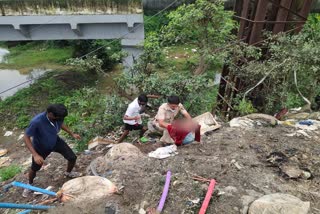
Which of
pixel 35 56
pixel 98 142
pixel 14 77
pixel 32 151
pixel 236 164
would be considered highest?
pixel 32 151

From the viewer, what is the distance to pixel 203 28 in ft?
19.4

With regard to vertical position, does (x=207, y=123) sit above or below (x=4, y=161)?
above

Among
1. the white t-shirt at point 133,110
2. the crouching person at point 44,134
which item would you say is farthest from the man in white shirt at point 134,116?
the crouching person at point 44,134

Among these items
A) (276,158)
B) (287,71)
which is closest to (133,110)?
(276,158)

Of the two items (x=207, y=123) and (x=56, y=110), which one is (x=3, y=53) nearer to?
(x=207, y=123)

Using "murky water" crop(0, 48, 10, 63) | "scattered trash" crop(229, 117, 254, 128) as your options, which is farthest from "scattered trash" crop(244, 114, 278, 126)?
"murky water" crop(0, 48, 10, 63)

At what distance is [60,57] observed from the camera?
14414 mm

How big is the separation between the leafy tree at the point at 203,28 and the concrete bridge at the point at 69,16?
2229 millimetres

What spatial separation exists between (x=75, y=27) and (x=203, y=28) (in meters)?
4.48

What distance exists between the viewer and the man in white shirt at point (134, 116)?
488 centimetres

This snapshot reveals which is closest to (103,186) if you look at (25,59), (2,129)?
(2,129)

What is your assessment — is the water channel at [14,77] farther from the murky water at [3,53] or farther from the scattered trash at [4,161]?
the scattered trash at [4,161]

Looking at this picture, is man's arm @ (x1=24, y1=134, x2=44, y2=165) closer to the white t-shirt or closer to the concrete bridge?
the white t-shirt

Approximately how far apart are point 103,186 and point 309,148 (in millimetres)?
2723
